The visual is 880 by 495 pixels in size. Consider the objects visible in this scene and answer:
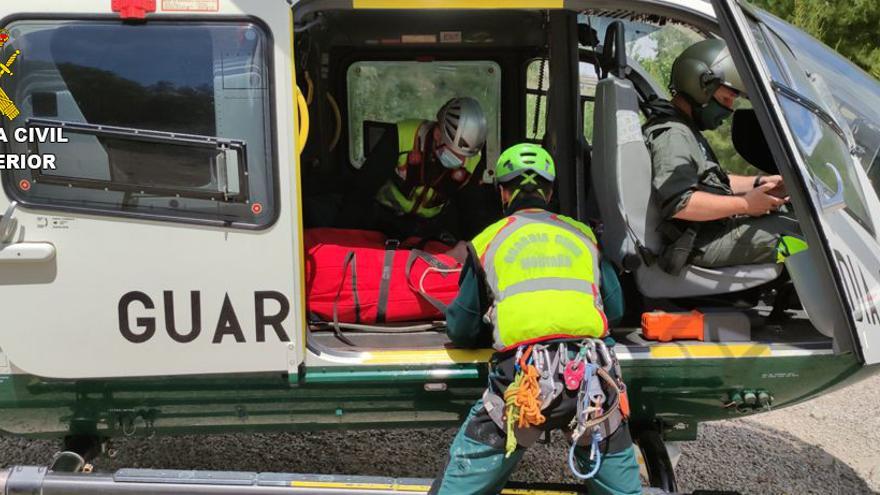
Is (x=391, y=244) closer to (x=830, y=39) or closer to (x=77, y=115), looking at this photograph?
(x=77, y=115)

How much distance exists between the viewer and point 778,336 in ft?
10.8

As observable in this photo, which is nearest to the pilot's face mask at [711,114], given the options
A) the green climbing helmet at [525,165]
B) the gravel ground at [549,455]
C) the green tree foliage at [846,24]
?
the green climbing helmet at [525,165]

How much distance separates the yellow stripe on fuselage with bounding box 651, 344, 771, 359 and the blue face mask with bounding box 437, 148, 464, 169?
1322 mm

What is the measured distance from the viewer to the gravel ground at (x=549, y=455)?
13.7ft

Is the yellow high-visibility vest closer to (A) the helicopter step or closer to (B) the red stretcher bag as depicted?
(B) the red stretcher bag

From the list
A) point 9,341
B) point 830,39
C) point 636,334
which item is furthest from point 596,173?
point 830,39

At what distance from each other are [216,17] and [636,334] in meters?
2.01

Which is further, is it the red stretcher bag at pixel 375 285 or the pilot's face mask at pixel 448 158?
the pilot's face mask at pixel 448 158

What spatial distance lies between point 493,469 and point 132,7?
6.53 feet

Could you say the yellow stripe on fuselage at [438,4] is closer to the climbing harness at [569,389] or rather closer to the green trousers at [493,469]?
the climbing harness at [569,389]

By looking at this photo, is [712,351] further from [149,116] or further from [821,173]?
[149,116]

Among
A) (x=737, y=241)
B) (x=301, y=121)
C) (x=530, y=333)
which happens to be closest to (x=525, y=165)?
(x=530, y=333)

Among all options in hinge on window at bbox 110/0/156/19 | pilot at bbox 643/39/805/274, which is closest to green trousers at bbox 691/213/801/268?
pilot at bbox 643/39/805/274

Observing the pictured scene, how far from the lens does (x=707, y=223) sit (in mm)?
3318
